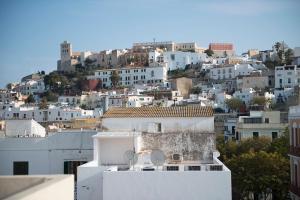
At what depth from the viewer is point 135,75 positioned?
104562 mm

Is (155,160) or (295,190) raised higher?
(155,160)

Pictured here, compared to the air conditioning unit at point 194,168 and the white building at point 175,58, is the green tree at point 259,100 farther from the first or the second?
the air conditioning unit at point 194,168

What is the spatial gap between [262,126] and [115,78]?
62941 mm

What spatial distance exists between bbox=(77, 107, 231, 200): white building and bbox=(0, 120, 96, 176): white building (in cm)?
135

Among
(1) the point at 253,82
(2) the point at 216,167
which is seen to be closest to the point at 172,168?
(2) the point at 216,167

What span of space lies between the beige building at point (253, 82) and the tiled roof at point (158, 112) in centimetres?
6468

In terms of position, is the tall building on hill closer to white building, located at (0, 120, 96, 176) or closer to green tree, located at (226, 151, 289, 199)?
green tree, located at (226, 151, 289, 199)

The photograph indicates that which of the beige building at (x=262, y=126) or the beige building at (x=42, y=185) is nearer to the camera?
the beige building at (x=42, y=185)

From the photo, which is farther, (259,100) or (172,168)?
(259,100)

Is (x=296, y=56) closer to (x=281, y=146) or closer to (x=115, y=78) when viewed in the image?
(x=115, y=78)

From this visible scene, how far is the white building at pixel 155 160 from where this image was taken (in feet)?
50.5

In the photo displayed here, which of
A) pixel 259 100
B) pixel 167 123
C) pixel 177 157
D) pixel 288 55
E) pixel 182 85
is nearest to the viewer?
pixel 177 157

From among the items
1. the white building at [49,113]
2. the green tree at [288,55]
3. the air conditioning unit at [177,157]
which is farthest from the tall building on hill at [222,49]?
the air conditioning unit at [177,157]

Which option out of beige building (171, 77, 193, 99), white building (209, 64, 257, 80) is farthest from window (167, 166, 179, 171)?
white building (209, 64, 257, 80)
